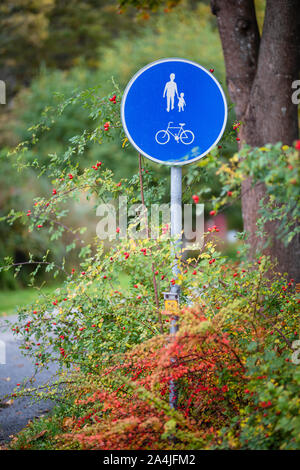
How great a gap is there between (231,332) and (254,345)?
1.43 ft

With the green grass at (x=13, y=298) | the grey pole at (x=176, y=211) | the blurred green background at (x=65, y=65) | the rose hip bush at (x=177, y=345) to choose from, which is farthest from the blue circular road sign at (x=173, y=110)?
the green grass at (x=13, y=298)

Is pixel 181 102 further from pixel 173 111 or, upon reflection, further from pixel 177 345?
pixel 177 345

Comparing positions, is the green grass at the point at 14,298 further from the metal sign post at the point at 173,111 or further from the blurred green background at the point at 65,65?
the metal sign post at the point at 173,111

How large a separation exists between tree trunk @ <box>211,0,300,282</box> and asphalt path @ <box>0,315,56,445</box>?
249 centimetres

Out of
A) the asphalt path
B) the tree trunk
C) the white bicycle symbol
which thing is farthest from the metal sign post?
the tree trunk

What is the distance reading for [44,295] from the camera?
358cm

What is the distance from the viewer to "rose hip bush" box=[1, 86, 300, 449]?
238 cm

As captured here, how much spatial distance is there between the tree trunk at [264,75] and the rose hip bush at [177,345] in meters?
1.20

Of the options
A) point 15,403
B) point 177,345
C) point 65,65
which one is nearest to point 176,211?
point 177,345

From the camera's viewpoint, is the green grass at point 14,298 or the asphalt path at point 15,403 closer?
the asphalt path at point 15,403

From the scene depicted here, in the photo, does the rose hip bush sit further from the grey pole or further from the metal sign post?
the metal sign post

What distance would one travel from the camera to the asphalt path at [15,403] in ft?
12.6
